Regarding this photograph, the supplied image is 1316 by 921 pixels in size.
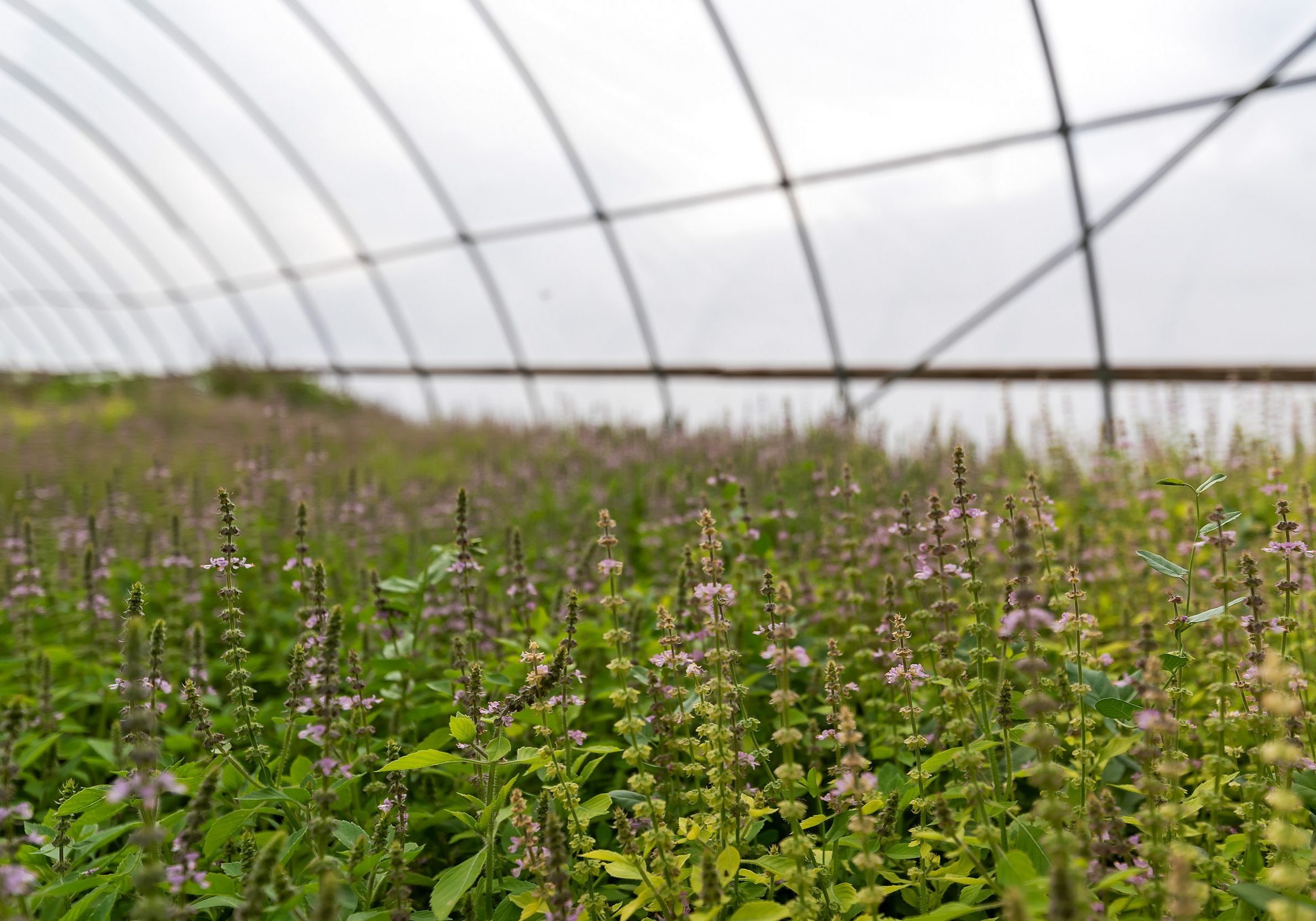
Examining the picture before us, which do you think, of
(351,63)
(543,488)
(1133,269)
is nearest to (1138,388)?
(1133,269)

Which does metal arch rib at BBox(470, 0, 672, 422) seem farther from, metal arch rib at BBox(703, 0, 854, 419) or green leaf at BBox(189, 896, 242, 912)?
green leaf at BBox(189, 896, 242, 912)

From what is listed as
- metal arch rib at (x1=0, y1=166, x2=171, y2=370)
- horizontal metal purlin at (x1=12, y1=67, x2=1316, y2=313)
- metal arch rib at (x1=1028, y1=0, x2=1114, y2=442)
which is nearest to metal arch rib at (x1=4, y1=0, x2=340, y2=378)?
horizontal metal purlin at (x1=12, y1=67, x2=1316, y2=313)

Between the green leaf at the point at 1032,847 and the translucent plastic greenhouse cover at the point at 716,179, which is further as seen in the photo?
the translucent plastic greenhouse cover at the point at 716,179

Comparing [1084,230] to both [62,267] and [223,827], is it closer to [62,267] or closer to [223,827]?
[223,827]

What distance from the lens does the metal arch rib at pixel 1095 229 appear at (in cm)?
621

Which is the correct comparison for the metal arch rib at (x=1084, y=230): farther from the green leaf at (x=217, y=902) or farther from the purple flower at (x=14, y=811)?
the purple flower at (x=14, y=811)

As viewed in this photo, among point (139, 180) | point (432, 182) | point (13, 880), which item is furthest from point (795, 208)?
point (139, 180)

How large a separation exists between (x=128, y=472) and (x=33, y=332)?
75.6 feet

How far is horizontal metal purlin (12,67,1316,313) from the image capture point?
6629 mm

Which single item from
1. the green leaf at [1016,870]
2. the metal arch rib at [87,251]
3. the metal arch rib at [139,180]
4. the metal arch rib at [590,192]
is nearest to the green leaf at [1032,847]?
the green leaf at [1016,870]

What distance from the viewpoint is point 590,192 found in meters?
10.3

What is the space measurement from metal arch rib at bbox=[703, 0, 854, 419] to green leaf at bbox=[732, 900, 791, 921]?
241 inches

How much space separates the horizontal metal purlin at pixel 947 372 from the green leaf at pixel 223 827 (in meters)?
5.17

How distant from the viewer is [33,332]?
24.1m
